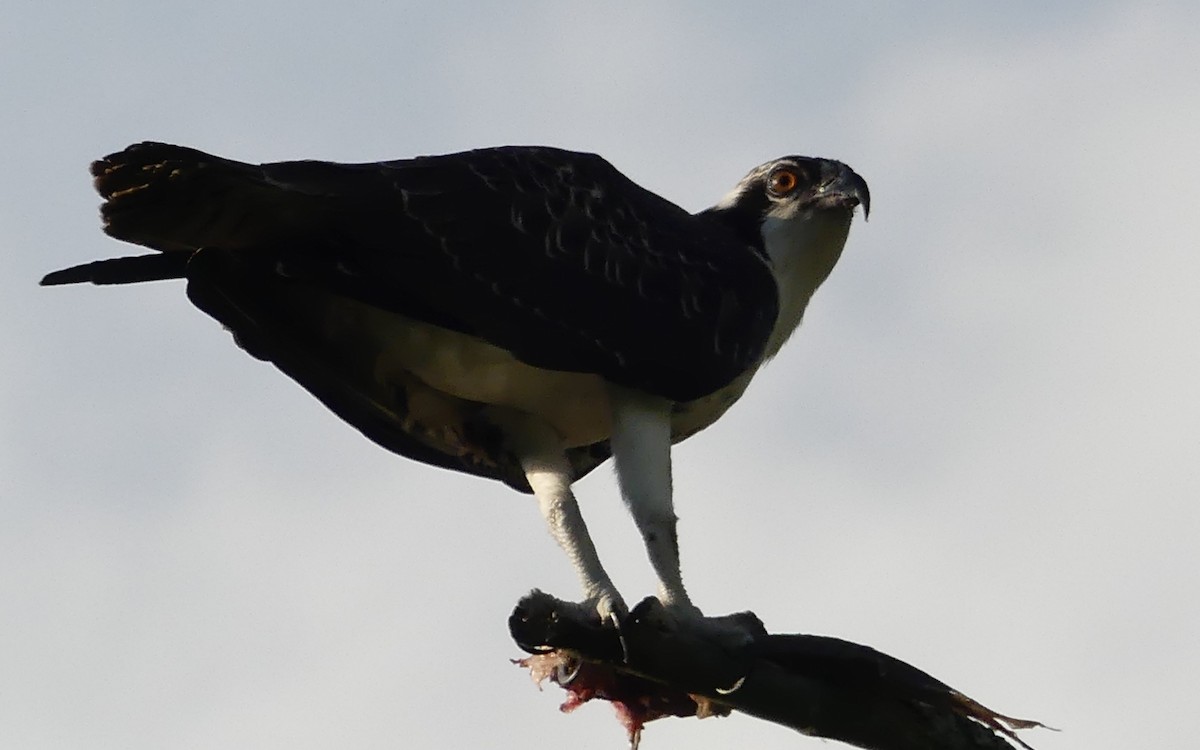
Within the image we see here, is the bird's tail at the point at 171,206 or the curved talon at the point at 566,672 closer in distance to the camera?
the curved talon at the point at 566,672

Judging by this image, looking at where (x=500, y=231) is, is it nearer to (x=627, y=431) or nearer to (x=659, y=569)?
(x=627, y=431)

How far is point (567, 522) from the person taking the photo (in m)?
6.62

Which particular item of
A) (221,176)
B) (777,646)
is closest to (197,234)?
(221,176)

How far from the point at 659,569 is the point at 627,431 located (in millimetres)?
547

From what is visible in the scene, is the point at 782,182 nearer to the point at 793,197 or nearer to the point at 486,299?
the point at 793,197

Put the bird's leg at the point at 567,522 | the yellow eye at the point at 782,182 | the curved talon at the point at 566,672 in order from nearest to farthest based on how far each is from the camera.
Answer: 1. the curved talon at the point at 566,672
2. the bird's leg at the point at 567,522
3. the yellow eye at the point at 782,182

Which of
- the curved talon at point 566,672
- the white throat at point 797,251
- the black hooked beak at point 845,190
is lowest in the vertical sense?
the curved talon at point 566,672

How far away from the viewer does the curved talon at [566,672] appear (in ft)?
18.2

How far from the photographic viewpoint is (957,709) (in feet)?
16.9

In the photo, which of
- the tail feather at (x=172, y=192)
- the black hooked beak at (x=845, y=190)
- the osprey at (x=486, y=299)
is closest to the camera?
the tail feather at (x=172, y=192)

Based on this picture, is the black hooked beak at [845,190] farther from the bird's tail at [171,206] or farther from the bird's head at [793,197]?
the bird's tail at [171,206]

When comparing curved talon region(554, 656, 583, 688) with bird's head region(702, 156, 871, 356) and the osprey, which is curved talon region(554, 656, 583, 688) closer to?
the osprey

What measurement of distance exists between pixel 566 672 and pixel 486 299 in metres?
1.46

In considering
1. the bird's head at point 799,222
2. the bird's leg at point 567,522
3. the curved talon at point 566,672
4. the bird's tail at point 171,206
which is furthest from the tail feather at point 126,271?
the bird's head at point 799,222
